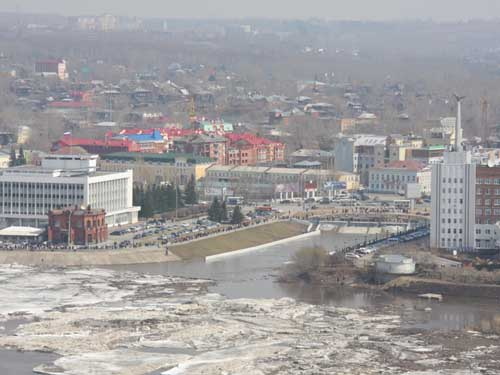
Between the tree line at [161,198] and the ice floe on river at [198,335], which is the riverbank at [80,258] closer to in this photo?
the ice floe on river at [198,335]

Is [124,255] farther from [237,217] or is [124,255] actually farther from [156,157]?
[156,157]

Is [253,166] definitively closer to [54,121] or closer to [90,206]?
[90,206]

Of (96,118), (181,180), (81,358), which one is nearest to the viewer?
(81,358)

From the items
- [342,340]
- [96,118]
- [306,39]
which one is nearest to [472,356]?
[342,340]

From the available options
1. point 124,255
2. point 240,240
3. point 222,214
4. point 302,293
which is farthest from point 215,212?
point 302,293

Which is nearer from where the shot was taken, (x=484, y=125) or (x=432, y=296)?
(x=432, y=296)

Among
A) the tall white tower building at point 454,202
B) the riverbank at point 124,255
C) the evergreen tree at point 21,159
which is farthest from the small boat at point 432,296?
the evergreen tree at point 21,159
